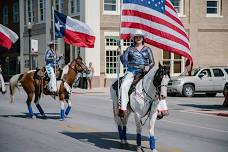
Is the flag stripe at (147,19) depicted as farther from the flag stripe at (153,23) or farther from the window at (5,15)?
the window at (5,15)

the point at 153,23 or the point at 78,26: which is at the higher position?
the point at 78,26

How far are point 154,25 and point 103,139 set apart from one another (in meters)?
2.91

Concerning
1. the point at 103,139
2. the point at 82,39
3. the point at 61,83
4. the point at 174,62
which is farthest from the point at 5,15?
the point at 103,139

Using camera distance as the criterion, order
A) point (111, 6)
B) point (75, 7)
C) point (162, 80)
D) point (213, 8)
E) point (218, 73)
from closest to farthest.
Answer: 1. point (162, 80)
2. point (218, 73)
3. point (111, 6)
4. point (75, 7)
5. point (213, 8)

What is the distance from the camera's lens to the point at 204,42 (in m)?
38.5

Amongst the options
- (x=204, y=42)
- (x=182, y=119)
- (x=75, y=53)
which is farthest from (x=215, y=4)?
(x=182, y=119)

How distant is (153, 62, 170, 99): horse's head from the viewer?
9.06 meters

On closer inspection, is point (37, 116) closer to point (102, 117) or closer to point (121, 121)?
point (102, 117)

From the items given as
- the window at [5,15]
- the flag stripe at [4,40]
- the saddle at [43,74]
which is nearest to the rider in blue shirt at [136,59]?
the saddle at [43,74]

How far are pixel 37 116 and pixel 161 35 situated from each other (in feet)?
22.3

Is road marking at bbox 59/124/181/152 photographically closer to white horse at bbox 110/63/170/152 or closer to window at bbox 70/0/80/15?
white horse at bbox 110/63/170/152

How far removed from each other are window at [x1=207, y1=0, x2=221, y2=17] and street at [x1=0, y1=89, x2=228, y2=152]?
22.3m

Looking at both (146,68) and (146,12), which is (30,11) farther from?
(146,68)

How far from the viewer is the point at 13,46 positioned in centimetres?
5241
